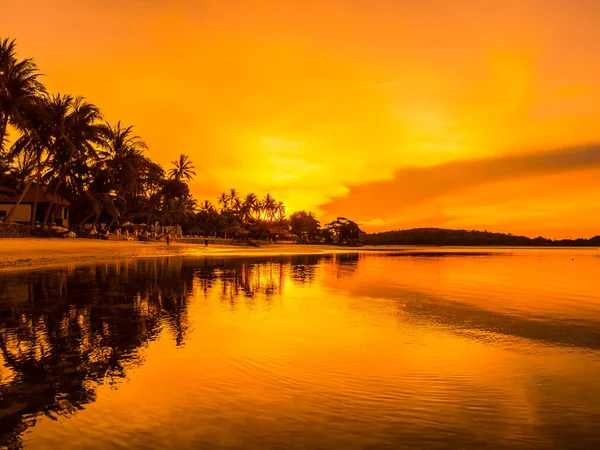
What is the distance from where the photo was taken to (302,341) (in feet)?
27.5

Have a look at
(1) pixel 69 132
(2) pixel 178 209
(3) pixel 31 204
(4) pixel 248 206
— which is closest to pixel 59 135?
(1) pixel 69 132

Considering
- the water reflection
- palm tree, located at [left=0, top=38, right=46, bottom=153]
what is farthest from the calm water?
palm tree, located at [left=0, top=38, right=46, bottom=153]

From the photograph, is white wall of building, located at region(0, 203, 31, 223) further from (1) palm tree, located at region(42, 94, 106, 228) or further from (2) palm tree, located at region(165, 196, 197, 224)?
(2) palm tree, located at region(165, 196, 197, 224)

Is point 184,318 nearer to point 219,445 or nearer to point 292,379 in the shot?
point 292,379

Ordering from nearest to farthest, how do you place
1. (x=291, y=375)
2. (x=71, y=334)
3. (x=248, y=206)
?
1. (x=291, y=375)
2. (x=71, y=334)
3. (x=248, y=206)

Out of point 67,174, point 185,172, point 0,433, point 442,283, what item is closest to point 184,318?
point 0,433

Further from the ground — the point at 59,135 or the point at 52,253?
the point at 59,135

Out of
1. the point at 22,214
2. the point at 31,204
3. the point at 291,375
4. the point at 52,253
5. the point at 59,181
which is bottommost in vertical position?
the point at 291,375

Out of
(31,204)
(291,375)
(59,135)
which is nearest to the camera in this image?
(291,375)

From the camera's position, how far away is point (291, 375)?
20.5 feet

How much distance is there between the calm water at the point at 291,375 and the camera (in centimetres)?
429

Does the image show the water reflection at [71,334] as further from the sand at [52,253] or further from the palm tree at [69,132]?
the palm tree at [69,132]

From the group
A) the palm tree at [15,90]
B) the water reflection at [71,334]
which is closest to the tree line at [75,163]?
the palm tree at [15,90]

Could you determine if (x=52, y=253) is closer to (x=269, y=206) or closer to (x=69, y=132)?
(x=69, y=132)
